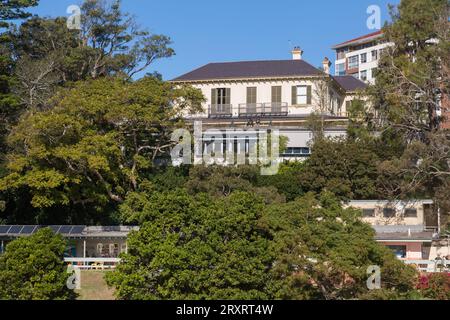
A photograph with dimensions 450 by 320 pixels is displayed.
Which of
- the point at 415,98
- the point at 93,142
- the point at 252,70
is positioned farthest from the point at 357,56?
the point at 93,142

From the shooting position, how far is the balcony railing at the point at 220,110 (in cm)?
5816

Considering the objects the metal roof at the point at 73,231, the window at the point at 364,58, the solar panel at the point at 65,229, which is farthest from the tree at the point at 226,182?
the window at the point at 364,58

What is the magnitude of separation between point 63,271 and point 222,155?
1463 cm

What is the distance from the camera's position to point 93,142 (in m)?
40.2

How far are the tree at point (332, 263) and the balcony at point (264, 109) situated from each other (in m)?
26.0

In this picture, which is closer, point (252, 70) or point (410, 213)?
point (410, 213)

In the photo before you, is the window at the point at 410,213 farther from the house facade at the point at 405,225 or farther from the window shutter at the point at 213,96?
the window shutter at the point at 213,96

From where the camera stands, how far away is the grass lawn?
32875mm

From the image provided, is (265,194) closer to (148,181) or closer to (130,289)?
(148,181)

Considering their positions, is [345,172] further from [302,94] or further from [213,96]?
[213,96]

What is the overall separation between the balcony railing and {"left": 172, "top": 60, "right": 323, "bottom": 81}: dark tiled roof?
2.22 metres

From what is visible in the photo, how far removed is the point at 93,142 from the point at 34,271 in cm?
1035

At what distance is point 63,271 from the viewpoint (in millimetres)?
32406
